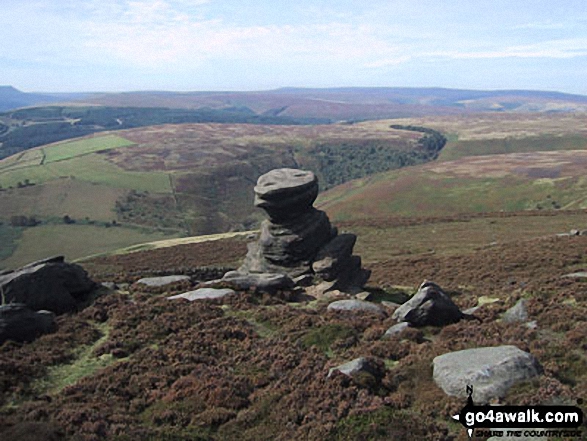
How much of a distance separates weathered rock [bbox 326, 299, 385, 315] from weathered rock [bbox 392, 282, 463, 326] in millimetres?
3079

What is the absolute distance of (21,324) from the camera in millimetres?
24234

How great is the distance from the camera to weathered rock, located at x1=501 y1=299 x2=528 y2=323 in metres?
24.1

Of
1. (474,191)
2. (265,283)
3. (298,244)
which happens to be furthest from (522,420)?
(474,191)

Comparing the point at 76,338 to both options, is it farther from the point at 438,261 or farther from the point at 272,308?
the point at 438,261

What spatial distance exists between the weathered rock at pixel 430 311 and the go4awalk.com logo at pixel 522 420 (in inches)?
388

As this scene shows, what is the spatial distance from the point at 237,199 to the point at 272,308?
522 ft

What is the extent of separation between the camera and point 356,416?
15469mm

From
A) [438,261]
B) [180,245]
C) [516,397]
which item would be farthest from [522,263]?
[180,245]

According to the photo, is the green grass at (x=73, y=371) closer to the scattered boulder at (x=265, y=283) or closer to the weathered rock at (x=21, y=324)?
the weathered rock at (x=21, y=324)

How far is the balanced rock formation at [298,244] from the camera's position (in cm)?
3766

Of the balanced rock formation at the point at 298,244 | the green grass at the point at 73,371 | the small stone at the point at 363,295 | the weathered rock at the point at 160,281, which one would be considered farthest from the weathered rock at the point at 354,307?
the green grass at the point at 73,371

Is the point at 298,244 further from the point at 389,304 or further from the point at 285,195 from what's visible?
the point at 389,304

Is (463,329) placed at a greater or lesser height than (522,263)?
greater

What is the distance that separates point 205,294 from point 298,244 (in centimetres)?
970
